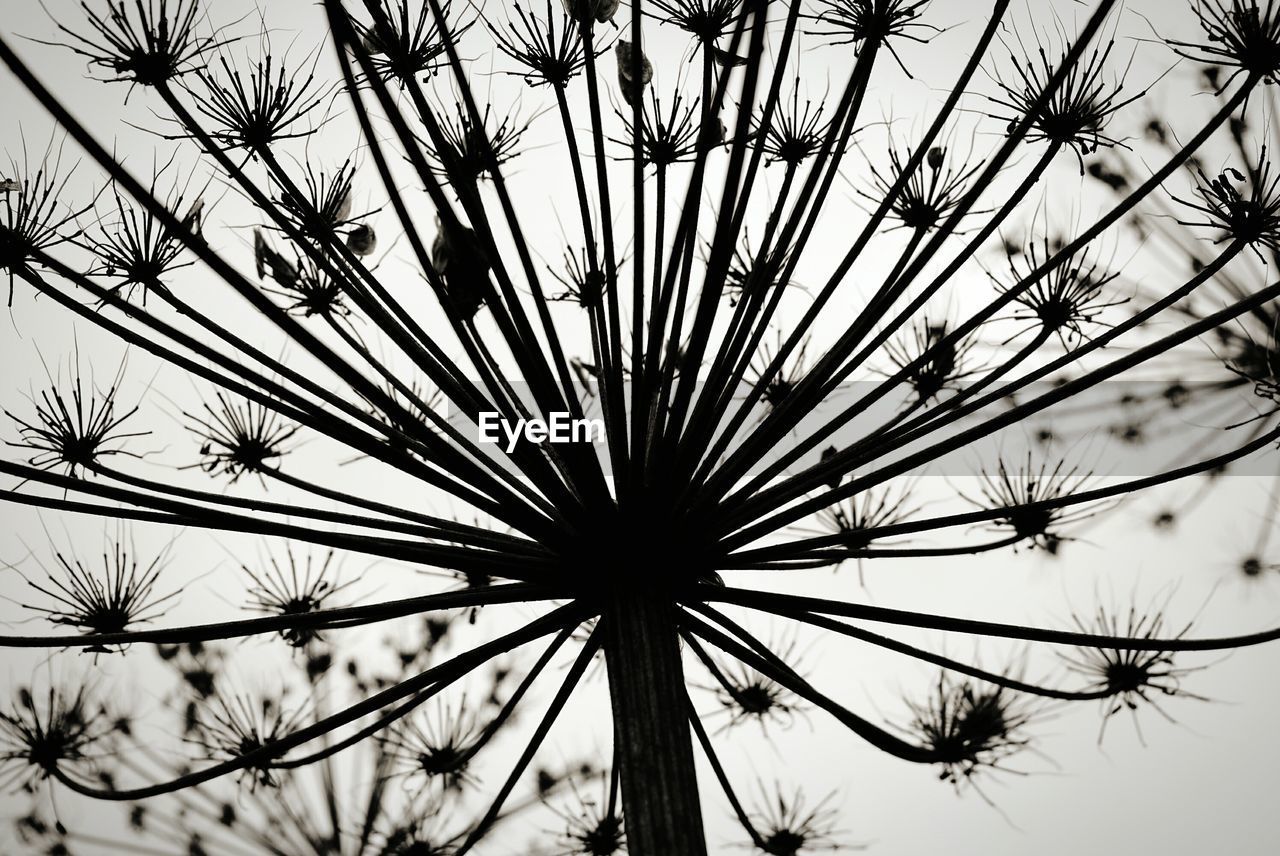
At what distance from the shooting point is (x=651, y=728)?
4.27 meters

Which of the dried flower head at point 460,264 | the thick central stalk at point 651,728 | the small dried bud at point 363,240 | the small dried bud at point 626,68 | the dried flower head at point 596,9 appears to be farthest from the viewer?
the small dried bud at point 363,240

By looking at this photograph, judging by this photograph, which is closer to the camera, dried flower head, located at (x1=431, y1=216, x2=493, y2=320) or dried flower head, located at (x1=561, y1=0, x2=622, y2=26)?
dried flower head, located at (x1=431, y1=216, x2=493, y2=320)

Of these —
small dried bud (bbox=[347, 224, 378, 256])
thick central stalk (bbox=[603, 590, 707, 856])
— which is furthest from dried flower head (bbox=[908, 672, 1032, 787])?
small dried bud (bbox=[347, 224, 378, 256])

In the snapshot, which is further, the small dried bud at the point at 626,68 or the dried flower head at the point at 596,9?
the small dried bud at the point at 626,68

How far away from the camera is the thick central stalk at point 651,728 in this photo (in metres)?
4.05

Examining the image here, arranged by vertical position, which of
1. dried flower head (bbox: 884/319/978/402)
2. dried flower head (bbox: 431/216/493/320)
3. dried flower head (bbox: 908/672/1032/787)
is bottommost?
dried flower head (bbox: 908/672/1032/787)

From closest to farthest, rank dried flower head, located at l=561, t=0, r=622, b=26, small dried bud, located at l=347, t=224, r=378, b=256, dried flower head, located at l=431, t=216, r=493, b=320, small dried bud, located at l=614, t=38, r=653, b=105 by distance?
1. dried flower head, located at l=431, t=216, r=493, b=320
2. dried flower head, located at l=561, t=0, r=622, b=26
3. small dried bud, located at l=614, t=38, r=653, b=105
4. small dried bud, located at l=347, t=224, r=378, b=256

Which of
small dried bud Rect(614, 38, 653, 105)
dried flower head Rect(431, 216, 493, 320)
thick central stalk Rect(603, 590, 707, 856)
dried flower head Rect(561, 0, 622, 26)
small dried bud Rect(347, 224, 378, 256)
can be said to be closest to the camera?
dried flower head Rect(431, 216, 493, 320)

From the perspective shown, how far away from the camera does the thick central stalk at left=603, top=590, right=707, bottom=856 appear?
405 centimetres

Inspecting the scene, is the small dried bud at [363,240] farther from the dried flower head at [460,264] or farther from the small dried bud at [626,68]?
the dried flower head at [460,264]

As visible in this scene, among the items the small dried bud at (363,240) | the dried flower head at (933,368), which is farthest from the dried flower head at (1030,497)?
the small dried bud at (363,240)

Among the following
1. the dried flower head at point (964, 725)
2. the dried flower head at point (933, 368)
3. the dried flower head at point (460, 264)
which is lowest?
the dried flower head at point (964, 725)

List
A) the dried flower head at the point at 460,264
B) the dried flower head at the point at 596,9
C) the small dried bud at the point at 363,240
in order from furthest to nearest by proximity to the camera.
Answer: the small dried bud at the point at 363,240, the dried flower head at the point at 596,9, the dried flower head at the point at 460,264

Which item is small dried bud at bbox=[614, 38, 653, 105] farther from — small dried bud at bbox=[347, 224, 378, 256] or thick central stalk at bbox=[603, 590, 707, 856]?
thick central stalk at bbox=[603, 590, 707, 856]
